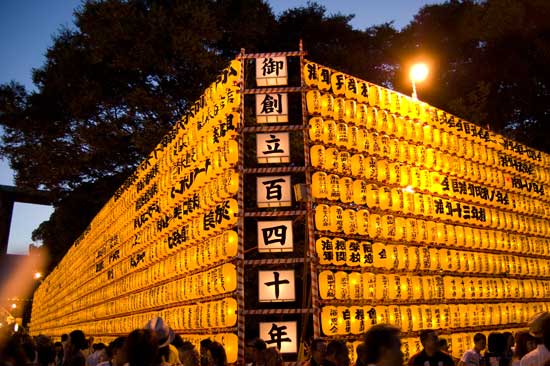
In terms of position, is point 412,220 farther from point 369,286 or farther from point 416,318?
point 369,286

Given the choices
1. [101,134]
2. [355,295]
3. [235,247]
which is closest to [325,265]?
[355,295]

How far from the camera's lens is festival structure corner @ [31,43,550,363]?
32.7ft

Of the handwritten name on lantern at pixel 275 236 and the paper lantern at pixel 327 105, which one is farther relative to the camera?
the paper lantern at pixel 327 105

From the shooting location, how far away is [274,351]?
301 inches

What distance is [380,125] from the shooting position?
11984mm

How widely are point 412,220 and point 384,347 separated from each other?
8723 millimetres

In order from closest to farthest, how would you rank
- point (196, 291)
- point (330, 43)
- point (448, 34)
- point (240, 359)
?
point (240, 359) < point (196, 291) < point (330, 43) < point (448, 34)

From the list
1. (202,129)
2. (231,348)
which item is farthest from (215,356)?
(202,129)

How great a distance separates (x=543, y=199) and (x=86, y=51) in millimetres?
20123

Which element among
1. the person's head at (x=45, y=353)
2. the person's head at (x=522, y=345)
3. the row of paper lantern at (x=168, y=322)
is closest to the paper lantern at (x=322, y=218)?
the row of paper lantern at (x=168, y=322)

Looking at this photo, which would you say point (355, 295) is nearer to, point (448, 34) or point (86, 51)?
point (86, 51)

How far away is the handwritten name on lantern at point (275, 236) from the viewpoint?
9.84 metres

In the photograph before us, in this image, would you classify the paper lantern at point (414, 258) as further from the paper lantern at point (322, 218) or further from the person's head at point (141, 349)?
the person's head at point (141, 349)

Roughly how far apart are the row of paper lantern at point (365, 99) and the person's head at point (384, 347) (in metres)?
7.63
